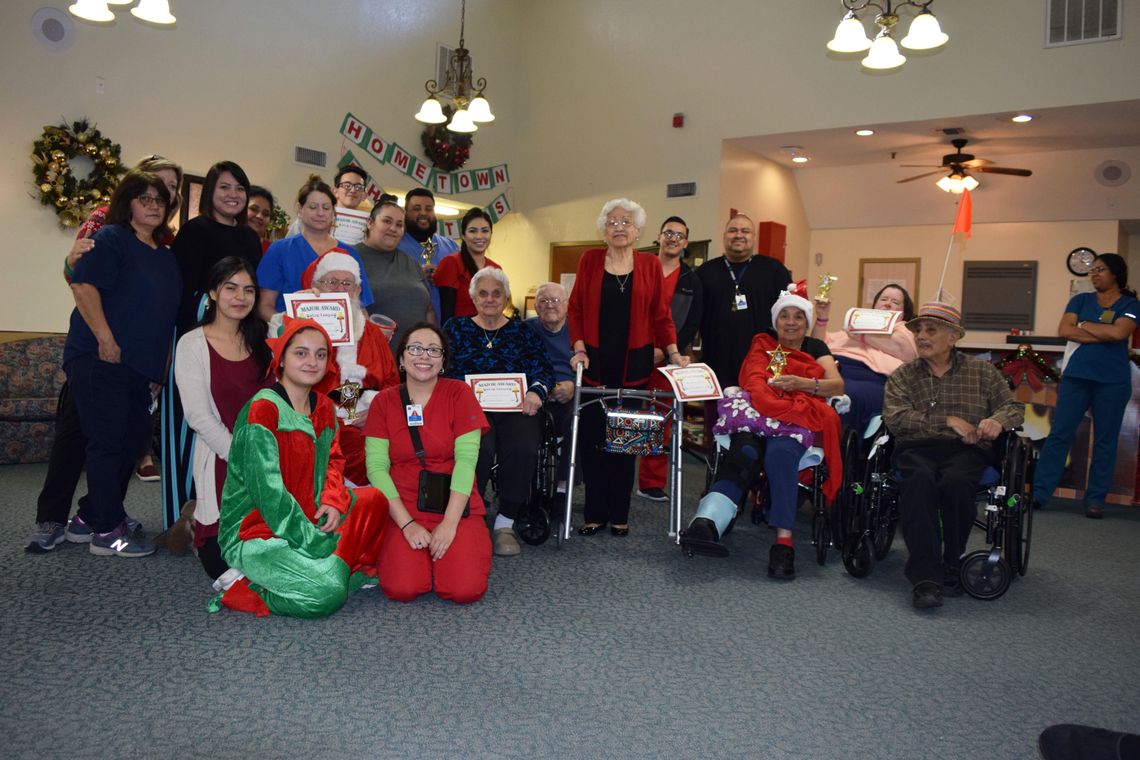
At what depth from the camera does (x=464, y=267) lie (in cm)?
475

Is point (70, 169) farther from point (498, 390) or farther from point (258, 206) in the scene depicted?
point (498, 390)

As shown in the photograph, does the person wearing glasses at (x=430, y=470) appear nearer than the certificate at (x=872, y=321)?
Yes

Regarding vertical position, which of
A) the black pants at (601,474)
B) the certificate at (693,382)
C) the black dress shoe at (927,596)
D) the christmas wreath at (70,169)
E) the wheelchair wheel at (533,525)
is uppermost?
the christmas wreath at (70,169)

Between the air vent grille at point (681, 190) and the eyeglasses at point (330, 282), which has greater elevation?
the air vent grille at point (681, 190)

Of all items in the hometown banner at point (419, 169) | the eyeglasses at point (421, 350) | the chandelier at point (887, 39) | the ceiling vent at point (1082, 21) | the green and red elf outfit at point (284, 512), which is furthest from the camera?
the hometown banner at point (419, 169)

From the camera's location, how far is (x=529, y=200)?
10.1 m

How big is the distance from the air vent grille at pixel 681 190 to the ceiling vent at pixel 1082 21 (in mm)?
3257

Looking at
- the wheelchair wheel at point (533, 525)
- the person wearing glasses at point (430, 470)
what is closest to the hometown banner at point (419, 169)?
the wheelchair wheel at point (533, 525)

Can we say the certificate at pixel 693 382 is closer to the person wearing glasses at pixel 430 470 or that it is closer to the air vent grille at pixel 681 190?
the person wearing glasses at pixel 430 470

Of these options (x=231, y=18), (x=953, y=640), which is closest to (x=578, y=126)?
(x=231, y=18)

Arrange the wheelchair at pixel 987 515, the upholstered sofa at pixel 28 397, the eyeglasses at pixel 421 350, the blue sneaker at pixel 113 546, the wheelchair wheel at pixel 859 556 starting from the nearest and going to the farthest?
the eyeglasses at pixel 421 350 < the wheelchair at pixel 987 515 < the blue sneaker at pixel 113 546 < the wheelchair wheel at pixel 859 556 < the upholstered sofa at pixel 28 397

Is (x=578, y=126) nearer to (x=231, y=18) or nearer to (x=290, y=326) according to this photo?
(x=231, y=18)

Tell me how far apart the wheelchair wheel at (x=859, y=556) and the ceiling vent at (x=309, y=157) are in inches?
236

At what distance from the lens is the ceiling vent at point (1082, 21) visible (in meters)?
6.91
